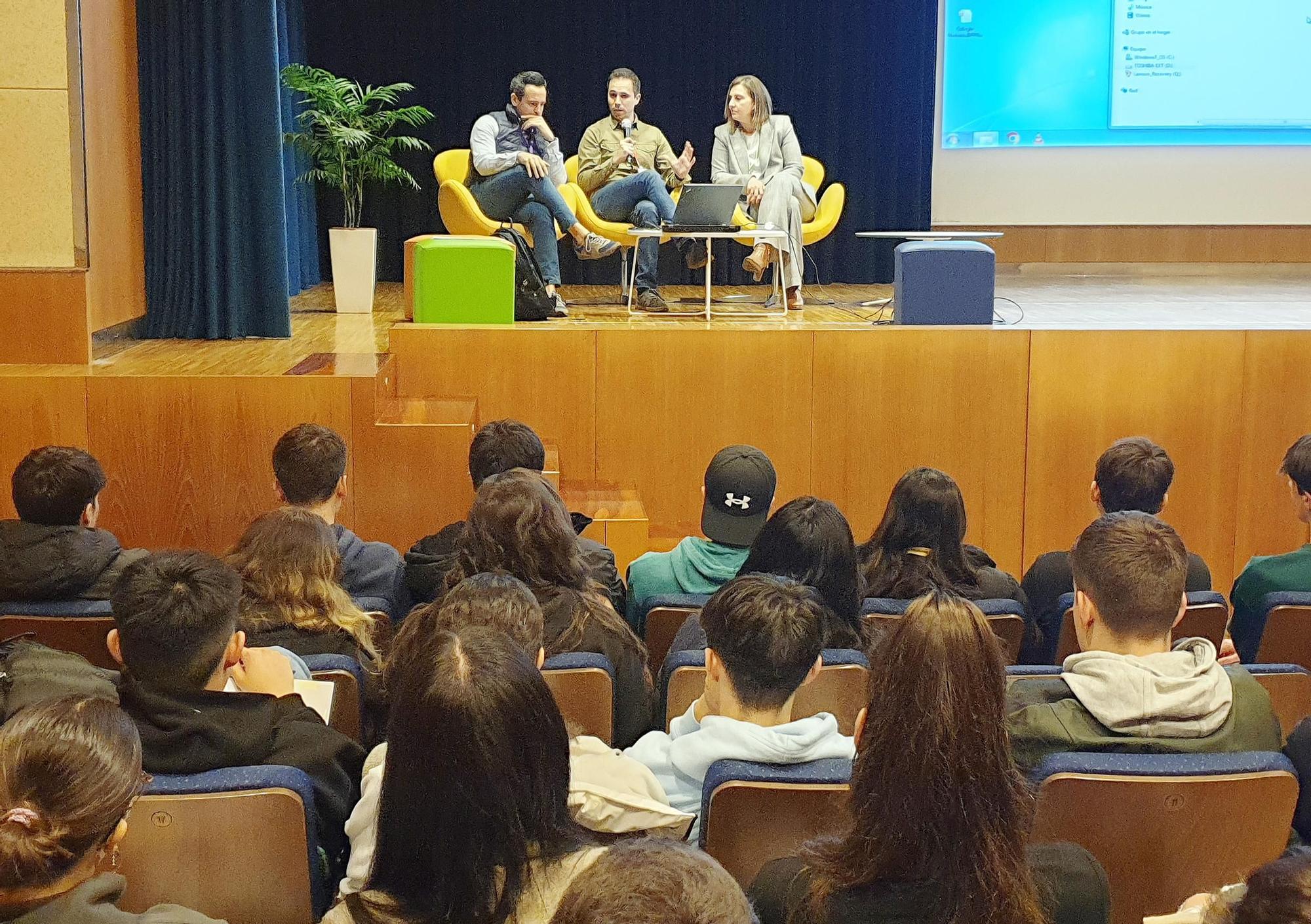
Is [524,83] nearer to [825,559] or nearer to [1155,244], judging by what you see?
[825,559]

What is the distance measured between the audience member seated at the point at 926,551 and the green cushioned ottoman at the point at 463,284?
9.17 ft

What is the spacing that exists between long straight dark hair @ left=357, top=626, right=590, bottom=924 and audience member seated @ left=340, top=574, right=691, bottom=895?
6 cm

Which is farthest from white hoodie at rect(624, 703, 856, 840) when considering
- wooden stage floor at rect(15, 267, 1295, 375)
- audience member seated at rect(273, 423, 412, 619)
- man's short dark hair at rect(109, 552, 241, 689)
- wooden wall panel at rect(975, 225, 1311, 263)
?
wooden wall panel at rect(975, 225, 1311, 263)

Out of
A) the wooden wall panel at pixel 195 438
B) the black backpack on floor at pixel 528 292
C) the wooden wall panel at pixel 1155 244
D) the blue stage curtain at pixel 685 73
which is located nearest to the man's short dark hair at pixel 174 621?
the wooden wall panel at pixel 195 438

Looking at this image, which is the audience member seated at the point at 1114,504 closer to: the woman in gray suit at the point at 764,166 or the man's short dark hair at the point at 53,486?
the man's short dark hair at the point at 53,486

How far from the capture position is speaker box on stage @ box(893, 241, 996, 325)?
592 centimetres

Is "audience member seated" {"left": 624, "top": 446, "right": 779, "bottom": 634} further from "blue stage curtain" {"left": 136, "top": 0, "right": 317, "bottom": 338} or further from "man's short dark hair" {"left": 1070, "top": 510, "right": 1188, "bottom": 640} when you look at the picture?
"blue stage curtain" {"left": 136, "top": 0, "right": 317, "bottom": 338}

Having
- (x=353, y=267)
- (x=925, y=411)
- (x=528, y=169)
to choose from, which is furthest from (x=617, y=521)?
(x=353, y=267)

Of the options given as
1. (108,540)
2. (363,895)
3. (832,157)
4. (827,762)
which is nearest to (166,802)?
(363,895)

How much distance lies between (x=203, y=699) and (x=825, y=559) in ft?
4.35

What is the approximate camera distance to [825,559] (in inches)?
116

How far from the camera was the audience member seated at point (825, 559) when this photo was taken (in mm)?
2947

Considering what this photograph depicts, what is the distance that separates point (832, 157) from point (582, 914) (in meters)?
9.66

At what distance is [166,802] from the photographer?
1881 mm
